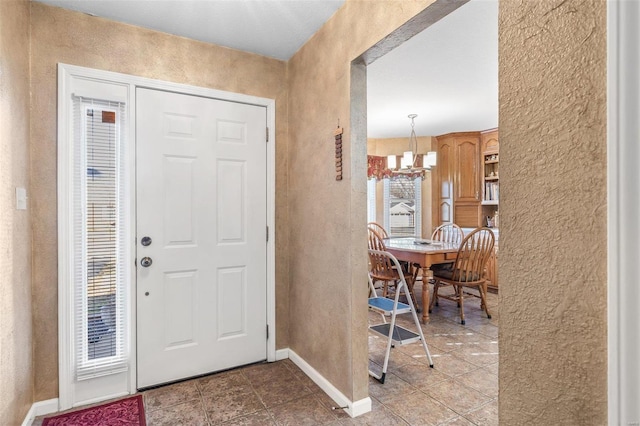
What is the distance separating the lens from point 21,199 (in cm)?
188

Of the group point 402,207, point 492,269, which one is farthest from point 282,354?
point 402,207

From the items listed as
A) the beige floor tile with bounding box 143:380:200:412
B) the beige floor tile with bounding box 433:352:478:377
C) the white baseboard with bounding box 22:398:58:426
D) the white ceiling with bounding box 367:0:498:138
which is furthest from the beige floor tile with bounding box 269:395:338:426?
the white ceiling with bounding box 367:0:498:138

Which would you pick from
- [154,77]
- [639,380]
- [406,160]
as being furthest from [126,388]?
[406,160]

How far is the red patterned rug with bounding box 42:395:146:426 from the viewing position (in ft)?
6.50

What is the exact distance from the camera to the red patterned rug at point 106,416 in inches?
78.0

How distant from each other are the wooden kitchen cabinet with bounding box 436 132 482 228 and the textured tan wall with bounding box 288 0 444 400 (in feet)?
12.4

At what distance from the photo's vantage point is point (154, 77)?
2395mm

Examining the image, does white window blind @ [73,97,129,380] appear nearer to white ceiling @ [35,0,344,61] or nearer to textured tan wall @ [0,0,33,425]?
textured tan wall @ [0,0,33,425]

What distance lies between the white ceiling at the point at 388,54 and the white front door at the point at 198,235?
0.47 m

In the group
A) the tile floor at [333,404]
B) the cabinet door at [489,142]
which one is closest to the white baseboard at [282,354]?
the tile floor at [333,404]

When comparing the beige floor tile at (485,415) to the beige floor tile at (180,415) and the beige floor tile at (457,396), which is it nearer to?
the beige floor tile at (457,396)

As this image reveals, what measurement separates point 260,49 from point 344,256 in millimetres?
1729

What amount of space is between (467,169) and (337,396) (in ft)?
14.8

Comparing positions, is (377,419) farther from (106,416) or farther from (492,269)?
(492,269)
